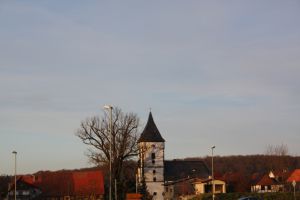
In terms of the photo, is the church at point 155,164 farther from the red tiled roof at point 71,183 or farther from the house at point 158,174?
the red tiled roof at point 71,183

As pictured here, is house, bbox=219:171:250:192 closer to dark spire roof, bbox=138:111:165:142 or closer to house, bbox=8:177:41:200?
dark spire roof, bbox=138:111:165:142

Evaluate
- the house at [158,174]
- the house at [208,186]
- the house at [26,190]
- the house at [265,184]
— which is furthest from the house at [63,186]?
the house at [265,184]

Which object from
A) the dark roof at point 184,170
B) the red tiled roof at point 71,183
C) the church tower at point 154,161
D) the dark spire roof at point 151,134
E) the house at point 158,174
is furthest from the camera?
the dark roof at point 184,170

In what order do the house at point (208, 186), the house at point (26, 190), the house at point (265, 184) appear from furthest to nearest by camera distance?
the house at point (265, 184), the house at point (208, 186), the house at point (26, 190)

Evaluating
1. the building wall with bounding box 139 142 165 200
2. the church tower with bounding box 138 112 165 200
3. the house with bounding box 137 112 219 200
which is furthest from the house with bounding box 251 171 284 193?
the church tower with bounding box 138 112 165 200

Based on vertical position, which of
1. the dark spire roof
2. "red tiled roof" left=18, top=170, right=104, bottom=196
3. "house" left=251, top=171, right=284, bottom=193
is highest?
the dark spire roof

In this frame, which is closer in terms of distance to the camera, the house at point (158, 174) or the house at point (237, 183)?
the house at point (237, 183)

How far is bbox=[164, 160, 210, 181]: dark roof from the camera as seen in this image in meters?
127

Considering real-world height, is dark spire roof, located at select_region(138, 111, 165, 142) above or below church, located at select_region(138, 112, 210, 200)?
above

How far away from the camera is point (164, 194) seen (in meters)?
118

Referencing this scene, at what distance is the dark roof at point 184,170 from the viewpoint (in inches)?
5010

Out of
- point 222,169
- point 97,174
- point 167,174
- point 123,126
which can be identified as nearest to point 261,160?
point 222,169

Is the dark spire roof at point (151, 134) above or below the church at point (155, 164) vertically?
above

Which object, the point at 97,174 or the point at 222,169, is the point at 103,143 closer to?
the point at 97,174
